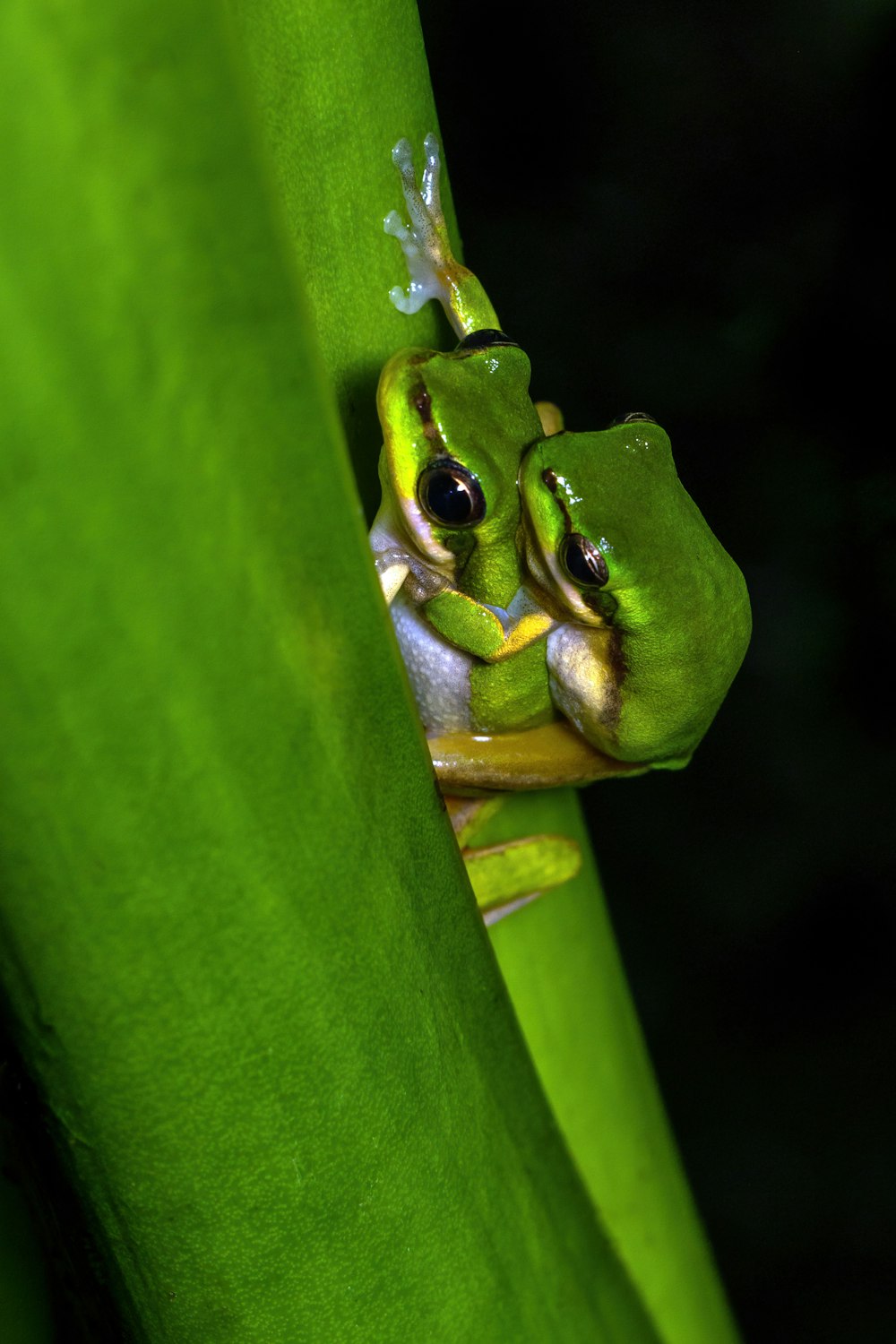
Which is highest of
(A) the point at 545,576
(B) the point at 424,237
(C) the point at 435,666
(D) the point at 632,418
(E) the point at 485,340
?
(B) the point at 424,237

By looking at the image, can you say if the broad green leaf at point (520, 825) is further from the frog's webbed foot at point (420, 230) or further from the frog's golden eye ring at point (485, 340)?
the frog's golden eye ring at point (485, 340)

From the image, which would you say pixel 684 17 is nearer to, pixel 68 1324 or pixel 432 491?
pixel 432 491

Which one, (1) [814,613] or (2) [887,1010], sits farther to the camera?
(2) [887,1010]

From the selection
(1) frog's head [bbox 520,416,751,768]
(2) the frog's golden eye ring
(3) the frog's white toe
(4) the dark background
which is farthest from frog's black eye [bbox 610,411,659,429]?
(4) the dark background

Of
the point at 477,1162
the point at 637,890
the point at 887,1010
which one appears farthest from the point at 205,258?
the point at 887,1010

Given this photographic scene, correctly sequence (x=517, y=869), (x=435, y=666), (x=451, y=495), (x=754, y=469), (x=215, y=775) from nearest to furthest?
(x=215, y=775) → (x=517, y=869) → (x=451, y=495) → (x=435, y=666) → (x=754, y=469)

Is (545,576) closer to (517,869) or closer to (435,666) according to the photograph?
(435,666)

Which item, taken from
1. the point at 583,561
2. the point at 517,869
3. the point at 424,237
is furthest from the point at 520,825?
the point at 424,237
